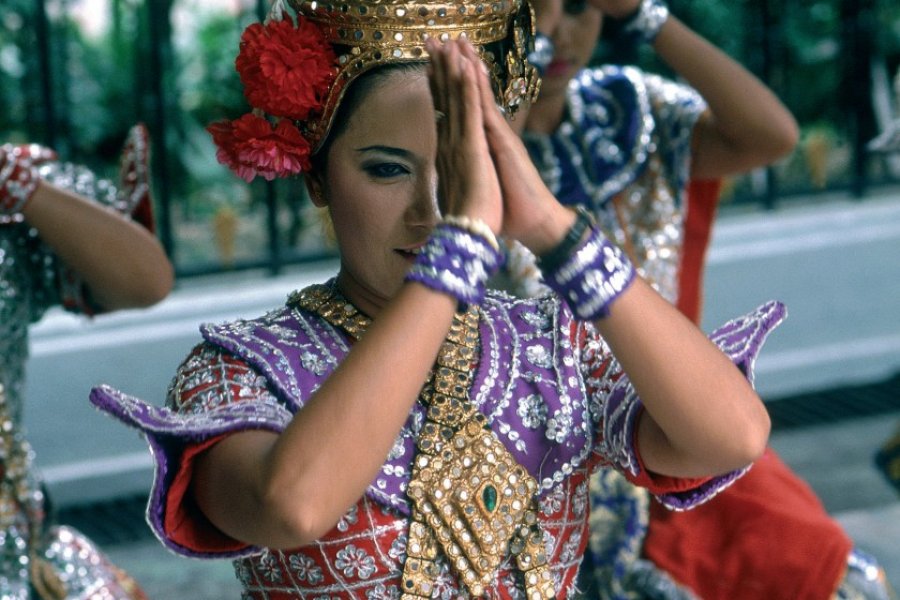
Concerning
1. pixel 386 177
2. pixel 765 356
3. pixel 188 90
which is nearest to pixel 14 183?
pixel 386 177

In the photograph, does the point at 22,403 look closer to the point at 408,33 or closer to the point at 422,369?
the point at 408,33

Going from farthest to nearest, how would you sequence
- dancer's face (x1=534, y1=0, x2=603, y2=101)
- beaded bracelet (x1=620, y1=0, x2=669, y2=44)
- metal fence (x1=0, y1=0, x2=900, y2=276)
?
1. metal fence (x1=0, y1=0, x2=900, y2=276)
2. beaded bracelet (x1=620, y1=0, x2=669, y2=44)
3. dancer's face (x1=534, y1=0, x2=603, y2=101)

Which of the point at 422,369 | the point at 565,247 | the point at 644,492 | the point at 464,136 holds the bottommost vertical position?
the point at 644,492

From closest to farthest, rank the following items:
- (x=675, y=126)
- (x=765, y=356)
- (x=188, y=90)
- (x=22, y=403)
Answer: (x=22, y=403) → (x=675, y=126) → (x=188, y=90) → (x=765, y=356)

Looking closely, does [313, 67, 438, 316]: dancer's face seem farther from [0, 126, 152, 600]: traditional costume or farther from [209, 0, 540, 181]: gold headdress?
[0, 126, 152, 600]: traditional costume

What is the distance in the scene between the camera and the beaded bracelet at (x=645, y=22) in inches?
129

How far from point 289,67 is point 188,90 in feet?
11.1

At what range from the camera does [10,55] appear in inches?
193

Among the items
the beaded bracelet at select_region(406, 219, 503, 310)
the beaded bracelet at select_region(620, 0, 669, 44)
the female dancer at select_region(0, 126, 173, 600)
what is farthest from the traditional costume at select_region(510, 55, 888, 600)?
the beaded bracelet at select_region(406, 219, 503, 310)

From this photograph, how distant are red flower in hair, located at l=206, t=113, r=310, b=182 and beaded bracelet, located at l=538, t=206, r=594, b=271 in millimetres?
393

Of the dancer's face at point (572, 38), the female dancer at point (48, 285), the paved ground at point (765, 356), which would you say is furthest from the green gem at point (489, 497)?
the paved ground at point (765, 356)

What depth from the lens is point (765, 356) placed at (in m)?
5.63

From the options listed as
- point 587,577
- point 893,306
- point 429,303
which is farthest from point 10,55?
point 429,303

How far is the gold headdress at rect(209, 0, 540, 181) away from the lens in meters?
1.88
